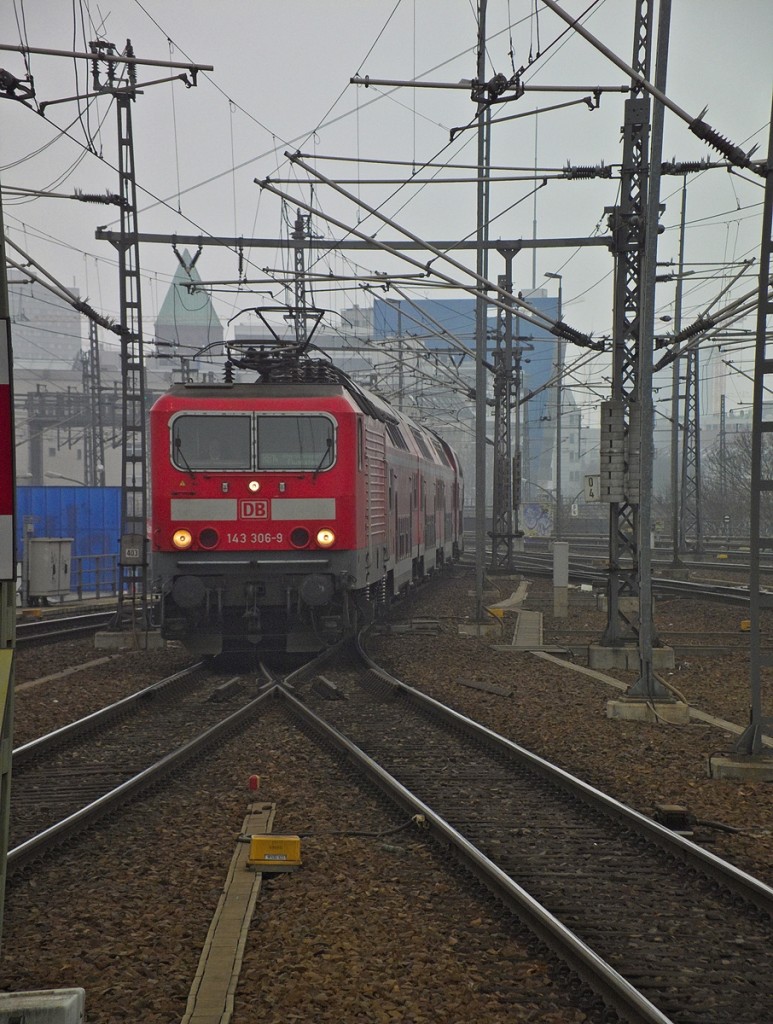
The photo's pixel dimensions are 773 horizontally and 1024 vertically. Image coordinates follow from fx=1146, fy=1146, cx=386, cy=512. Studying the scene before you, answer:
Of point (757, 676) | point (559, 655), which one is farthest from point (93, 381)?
point (757, 676)

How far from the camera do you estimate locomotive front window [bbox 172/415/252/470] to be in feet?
44.3

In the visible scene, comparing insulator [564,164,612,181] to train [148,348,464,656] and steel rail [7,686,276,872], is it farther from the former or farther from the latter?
steel rail [7,686,276,872]

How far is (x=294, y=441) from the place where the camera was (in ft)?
44.8

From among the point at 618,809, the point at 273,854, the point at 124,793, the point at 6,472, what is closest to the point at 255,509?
the point at 124,793

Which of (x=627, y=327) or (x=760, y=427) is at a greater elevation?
(x=627, y=327)

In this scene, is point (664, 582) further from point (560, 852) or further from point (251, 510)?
point (560, 852)

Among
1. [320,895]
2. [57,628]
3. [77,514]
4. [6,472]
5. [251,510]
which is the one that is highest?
[6,472]

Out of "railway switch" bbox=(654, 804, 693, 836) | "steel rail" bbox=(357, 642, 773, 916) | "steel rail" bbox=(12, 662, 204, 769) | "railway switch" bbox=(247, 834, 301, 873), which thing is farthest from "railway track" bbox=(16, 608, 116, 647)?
"railway switch" bbox=(654, 804, 693, 836)

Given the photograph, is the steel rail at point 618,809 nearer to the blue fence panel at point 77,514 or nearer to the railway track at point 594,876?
the railway track at point 594,876

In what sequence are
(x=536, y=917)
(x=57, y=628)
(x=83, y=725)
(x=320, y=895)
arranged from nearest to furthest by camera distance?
(x=536, y=917) → (x=320, y=895) → (x=83, y=725) → (x=57, y=628)

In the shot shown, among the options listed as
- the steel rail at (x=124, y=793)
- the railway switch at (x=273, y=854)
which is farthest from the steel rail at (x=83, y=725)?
the railway switch at (x=273, y=854)

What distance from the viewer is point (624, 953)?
4.87 m

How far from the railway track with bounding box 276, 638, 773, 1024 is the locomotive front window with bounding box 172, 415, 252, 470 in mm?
4500

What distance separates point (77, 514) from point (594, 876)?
2823cm
